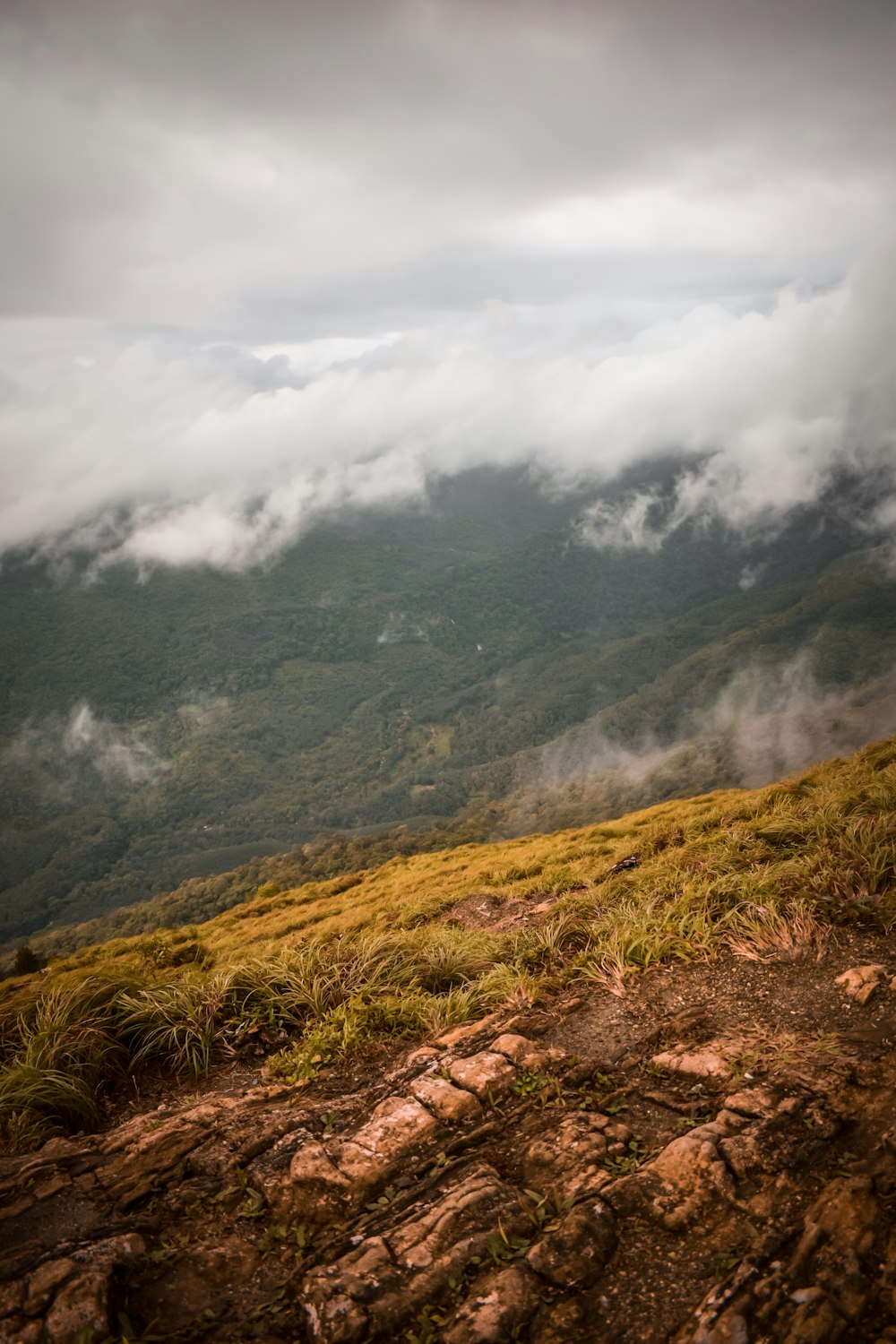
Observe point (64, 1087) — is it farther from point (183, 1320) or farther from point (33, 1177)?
point (183, 1320)

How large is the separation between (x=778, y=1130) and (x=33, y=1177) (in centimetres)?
547

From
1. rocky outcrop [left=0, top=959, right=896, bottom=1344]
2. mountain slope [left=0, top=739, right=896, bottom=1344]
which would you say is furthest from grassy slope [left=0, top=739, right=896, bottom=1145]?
rocky outcrop [left=0, top=959, right=896, bottom=1344]

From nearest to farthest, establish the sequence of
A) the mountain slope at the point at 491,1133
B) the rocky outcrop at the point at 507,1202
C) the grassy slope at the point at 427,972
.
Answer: the rocky outcrop at the point at 507,1202 < the mountain slope at the point at 491,1133 < the grassy slope at the point at 427,972

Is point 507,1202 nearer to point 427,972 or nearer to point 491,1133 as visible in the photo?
point 491,1133

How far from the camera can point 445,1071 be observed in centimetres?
627

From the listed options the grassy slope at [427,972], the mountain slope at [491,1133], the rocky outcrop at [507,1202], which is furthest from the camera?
the grassy slope at [427,972]

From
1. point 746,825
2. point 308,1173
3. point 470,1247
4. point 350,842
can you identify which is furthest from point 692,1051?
point 350,842

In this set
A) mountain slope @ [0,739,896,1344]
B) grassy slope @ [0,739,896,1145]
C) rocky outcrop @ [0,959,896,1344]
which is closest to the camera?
rocky outcrop @ [0,959,896,1344]

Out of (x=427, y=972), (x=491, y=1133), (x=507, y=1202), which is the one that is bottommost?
(x=427, y=972)

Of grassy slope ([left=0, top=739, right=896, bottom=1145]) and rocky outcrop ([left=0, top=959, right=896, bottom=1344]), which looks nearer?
rocky outcrop ([left=0, top=959, right=896, bottom=1344])

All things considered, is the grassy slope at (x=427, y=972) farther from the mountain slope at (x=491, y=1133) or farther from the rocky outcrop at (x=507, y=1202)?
the rocky outcrop at (x=507, y=1202)

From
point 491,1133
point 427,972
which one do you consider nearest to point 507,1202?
point 491,1133

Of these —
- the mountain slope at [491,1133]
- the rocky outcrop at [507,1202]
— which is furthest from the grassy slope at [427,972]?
the rocky outcrop at [507,1202]

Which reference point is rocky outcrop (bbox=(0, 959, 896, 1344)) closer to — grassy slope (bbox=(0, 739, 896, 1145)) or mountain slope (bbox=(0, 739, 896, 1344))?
mountain slope (bbox=(0, 739, 896, 1344))
